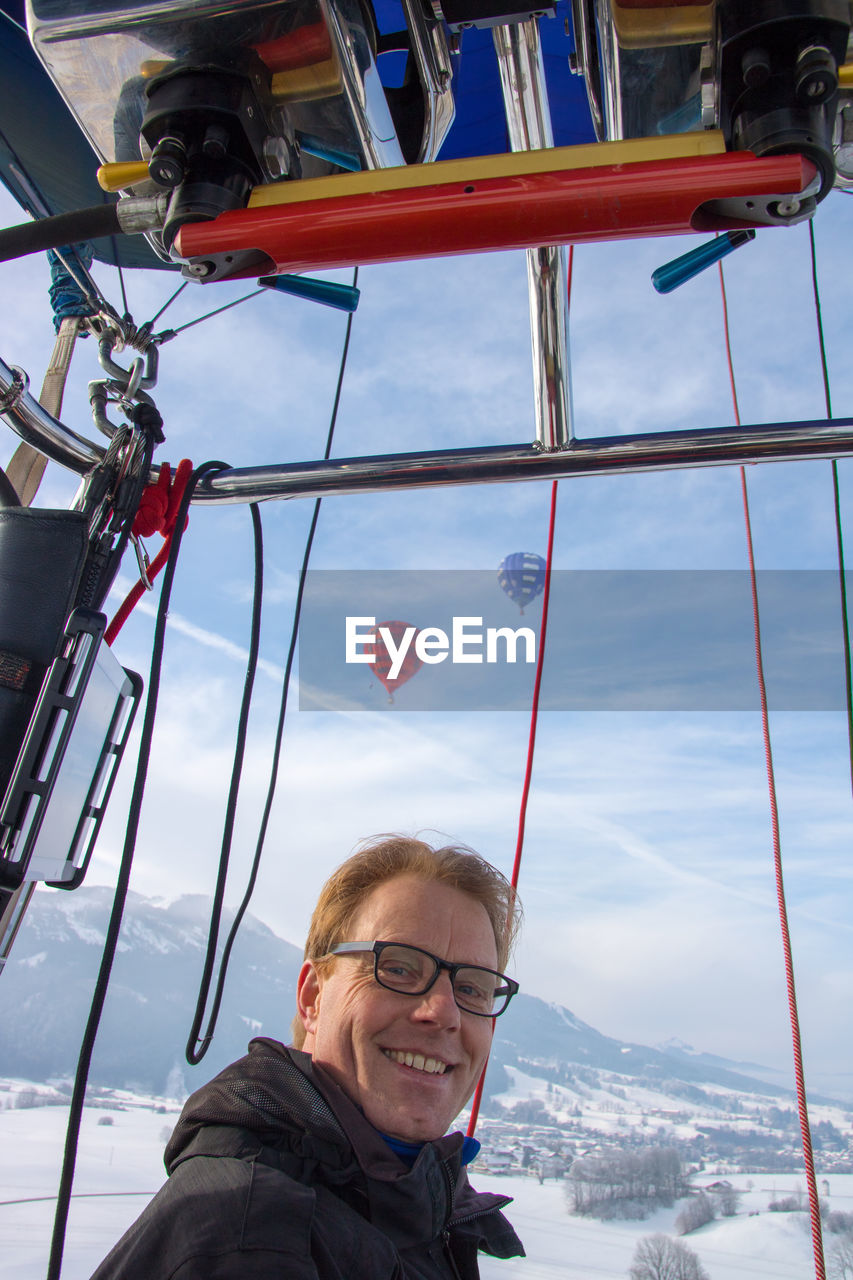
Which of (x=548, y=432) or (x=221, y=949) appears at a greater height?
(x=548, y=432)

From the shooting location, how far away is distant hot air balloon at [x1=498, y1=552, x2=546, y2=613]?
924 centimetres

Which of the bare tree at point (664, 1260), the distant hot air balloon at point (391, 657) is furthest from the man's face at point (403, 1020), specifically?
the distant hot air balloon at point (391, 657)

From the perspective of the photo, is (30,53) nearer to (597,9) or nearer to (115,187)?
(115,187)

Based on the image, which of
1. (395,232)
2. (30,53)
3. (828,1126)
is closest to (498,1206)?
(395,232)

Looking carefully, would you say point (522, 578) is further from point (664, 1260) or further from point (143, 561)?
point (143, 561)

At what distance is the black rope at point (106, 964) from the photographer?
59 centimetres

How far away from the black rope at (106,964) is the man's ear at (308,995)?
372 mm

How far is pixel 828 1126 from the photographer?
35.9 feet

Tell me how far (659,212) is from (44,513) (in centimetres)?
51

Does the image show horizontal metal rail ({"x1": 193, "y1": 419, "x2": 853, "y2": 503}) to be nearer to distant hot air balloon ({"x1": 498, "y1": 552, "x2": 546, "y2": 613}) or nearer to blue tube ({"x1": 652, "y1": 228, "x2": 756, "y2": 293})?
blue tube ({"x1": 652, "y1": 228, "x2": 756, "y2": 293})

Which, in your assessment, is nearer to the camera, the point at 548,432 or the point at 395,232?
the point at 395,232

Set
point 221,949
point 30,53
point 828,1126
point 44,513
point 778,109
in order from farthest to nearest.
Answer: point 828,1126, point 30,53, point 221,949, point 44,513, point 778,109

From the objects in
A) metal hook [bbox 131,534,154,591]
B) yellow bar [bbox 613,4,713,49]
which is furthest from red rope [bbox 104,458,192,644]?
yellow bar [bbox 613,4,713,49]

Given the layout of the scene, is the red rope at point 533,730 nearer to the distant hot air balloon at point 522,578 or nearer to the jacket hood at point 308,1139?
the jacket hood at point 308,1139
